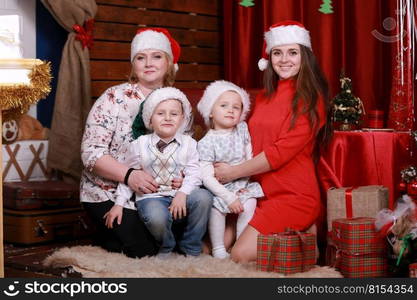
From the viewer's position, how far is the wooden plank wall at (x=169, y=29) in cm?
456

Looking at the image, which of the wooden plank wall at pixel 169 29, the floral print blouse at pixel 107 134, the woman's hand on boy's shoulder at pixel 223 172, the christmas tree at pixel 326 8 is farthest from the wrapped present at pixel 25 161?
the christmas tree at pixel 326 8

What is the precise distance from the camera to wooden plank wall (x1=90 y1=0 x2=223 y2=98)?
4562 mm

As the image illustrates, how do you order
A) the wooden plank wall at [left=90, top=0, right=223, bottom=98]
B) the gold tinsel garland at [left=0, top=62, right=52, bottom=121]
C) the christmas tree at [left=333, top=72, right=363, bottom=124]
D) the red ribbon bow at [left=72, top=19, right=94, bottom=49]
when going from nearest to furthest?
the gold tinsel garland at [left=0, top=62, right=52, bottom=121] < the christmas tree at [left=333, top=72, right=363, bottom=124] < the red ribbon bow at [left=72, top=19, right=94, bottom=49] < the wooden plank wall at [left=90, top=0, right=223, bottom=98]

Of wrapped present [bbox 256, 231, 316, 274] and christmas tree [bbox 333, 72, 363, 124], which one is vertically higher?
christmas tree [bbox 333, 72, 363, 124]

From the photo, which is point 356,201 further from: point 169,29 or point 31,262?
point 169,29

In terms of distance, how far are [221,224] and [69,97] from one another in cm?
159

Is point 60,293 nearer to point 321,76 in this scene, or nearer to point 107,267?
point 107,267

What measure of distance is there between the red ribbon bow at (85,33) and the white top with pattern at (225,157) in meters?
1.47

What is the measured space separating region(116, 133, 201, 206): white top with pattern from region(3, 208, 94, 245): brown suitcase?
0.88 metres

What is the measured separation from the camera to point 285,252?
2895 millimetres

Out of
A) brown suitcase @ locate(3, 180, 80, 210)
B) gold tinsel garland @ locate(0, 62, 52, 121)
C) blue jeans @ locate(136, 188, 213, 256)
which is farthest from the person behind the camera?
brown suitcase @ locate(3, 180, 80, 210)

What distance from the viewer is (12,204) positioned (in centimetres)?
395

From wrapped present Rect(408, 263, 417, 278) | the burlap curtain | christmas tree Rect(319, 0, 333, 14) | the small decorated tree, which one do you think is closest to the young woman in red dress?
the small decorated tree

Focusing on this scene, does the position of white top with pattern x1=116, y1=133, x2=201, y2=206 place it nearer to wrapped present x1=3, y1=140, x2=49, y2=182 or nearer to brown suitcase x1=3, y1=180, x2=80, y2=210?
brown suitcase x1=3, y1=180, x2=80, y2=210
